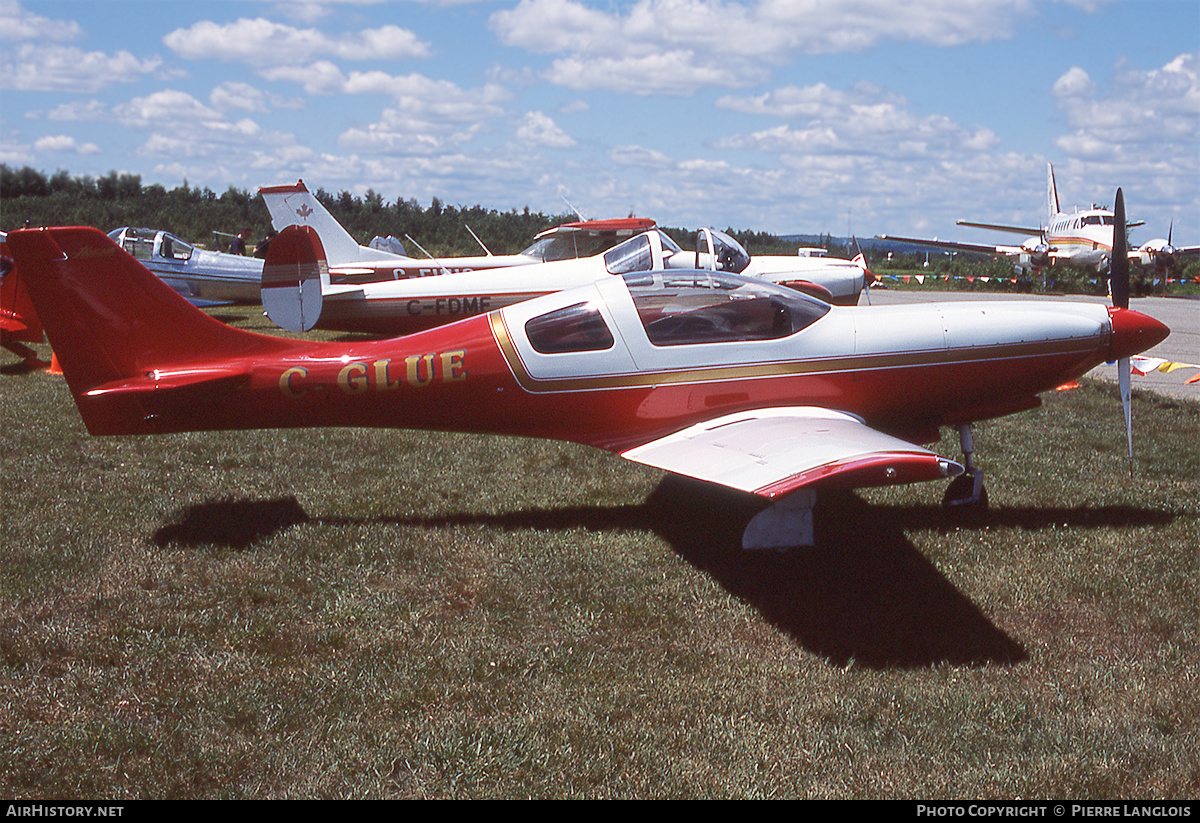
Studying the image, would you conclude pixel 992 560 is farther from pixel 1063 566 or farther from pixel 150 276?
pixel 150 276

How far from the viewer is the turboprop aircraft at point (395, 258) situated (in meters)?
17.9

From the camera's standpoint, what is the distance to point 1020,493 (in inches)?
283

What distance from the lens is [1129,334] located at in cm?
685

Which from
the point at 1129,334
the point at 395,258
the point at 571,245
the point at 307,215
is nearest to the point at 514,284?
the point at 571,245

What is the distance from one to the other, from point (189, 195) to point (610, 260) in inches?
2021

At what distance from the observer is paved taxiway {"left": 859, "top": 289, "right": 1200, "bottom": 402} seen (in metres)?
12.7

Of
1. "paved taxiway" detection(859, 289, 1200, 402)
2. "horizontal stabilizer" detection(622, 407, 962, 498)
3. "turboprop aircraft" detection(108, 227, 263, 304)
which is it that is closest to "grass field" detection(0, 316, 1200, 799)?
"horizontal stabilizer" detection(622, 407, 962, 498)

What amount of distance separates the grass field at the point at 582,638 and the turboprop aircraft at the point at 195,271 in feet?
42.0

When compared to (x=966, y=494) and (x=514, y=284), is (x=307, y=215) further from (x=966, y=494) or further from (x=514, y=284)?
(x=966, y=494)

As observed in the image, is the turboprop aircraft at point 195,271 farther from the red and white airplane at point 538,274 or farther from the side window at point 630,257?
the side window at point 630,257

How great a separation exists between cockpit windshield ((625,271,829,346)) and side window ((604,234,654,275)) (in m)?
6.73

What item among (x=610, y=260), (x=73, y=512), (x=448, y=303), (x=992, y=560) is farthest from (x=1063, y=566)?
(x=448, y=303)

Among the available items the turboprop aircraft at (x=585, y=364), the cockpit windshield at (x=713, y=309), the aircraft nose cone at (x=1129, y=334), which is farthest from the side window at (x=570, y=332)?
the aircraft nose cone at (x=1129, y=334)

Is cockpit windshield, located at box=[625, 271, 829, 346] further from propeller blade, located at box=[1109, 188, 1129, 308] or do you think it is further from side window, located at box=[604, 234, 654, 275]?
side window, located at box=[604, 234, 654, 275]
